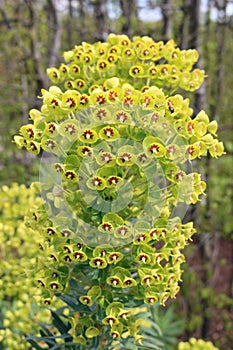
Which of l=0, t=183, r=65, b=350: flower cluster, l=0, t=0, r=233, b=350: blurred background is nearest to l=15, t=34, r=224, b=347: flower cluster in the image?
l=0, t=183, r=65, b=350: flower cluster

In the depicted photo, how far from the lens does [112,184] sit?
1143 mm

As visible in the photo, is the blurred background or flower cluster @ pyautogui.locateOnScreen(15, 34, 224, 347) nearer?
flower cluster @ pyautogui.locateOnScreen(15, 34, 224, 347)

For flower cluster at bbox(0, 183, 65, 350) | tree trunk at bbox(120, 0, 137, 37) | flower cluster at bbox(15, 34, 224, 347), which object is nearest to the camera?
flower cluster at bbox(15, 34, 224, 347)

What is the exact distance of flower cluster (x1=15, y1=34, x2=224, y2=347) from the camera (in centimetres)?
114

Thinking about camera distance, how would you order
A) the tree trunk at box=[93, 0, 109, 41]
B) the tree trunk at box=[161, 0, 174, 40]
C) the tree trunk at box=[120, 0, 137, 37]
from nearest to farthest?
the tree trunk at box=[161, 0, 174, 40], the tree trunk at box=[93, 0, 109, 41], the tree trunk at box=[120, 0, 137, 37]

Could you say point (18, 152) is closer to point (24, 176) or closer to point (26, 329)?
point (24, 176)

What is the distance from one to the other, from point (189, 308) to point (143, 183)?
2.93 meters

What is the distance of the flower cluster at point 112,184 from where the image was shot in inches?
45.0

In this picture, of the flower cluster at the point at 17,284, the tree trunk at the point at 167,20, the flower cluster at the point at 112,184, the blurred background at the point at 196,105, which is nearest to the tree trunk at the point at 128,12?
the blurred background at the point at 196,105

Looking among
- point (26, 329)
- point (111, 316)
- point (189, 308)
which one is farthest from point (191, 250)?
point (111, 316)

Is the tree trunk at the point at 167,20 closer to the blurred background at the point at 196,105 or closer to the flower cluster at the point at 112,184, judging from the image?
the blurred background at the point at 196,105

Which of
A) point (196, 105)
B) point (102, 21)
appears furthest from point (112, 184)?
point (102, 21)

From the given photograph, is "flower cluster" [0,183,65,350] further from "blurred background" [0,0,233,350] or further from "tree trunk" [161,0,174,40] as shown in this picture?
"tree trunk" [161,0,174,40]

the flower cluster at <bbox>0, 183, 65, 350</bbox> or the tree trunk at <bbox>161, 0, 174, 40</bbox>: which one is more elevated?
the tree trunk at <bbox>161, 0, 174, 40</bbox>
